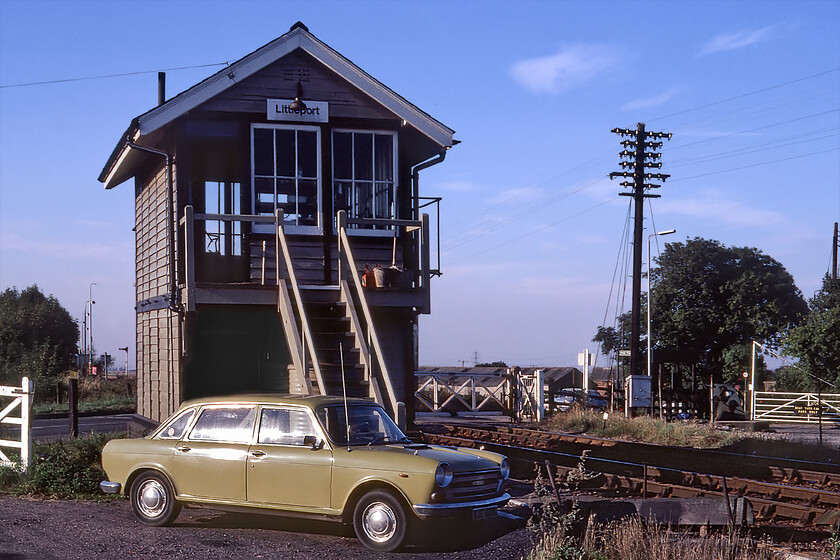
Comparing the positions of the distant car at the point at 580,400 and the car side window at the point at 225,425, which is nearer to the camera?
the car side window at the point at 225,425

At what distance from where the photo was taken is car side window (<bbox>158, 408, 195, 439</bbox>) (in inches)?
410

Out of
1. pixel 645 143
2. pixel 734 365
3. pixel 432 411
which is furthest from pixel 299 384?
pixel 734 365

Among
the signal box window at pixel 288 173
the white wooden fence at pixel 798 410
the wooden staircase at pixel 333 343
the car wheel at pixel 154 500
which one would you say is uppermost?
the signal box window at pixel 288 173

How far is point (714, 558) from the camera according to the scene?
25.4 feet

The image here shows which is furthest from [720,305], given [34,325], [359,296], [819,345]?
[359,296]

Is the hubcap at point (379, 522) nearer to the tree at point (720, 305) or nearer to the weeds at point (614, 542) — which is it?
the weeds at point (614, 542)

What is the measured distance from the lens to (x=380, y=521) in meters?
9.05

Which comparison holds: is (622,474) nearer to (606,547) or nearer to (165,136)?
(606,547)

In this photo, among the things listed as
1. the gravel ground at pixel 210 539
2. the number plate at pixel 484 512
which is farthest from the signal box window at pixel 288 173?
the number plate at pixel 484 512

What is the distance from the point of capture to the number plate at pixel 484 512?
914cm

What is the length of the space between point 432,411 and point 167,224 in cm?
1637

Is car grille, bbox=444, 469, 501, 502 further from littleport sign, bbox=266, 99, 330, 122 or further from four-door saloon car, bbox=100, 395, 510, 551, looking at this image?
littleport sign, bbox=266, 99, 330, 122

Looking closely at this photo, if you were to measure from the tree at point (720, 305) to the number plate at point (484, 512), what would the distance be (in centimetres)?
4962

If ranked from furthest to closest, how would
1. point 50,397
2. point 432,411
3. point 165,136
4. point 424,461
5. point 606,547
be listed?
1. point 50,397
2. point 432,411
3. point 165,136
4. point 424,461
5. point 606,547
